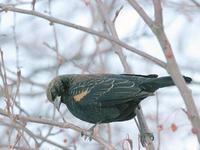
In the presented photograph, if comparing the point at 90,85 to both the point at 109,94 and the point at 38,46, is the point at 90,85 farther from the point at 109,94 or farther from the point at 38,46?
the point at 38,46

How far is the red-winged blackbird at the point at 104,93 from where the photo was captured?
144 inches

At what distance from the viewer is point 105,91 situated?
396 centimetres

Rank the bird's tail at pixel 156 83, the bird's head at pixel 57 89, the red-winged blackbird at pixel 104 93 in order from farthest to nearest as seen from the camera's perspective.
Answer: the bird's head at pixel 57 89
the red-winged blackbird at pixel 104 93
the bird's tail at pixel 156 83

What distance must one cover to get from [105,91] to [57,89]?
435mm

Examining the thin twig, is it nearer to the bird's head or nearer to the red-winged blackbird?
the red-winged blackbird

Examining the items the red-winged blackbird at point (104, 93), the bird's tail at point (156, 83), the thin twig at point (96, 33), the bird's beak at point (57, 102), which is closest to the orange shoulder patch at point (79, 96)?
the red-winged blackbird at point (104, 93)

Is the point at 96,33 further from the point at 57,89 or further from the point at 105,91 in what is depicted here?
the point at 57,89

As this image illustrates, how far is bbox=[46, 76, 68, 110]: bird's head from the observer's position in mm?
4121

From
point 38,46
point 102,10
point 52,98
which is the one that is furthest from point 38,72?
point 102,10

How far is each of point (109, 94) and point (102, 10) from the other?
852 millimetres

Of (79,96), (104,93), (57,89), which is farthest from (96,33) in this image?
(57,89)

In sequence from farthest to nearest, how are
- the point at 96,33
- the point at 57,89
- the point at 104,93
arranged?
1. the point at 57,89
2. the point at 104,93
3. the point at 96,33

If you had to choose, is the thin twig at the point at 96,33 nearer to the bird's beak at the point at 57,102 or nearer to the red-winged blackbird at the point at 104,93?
the red-winged blackbird at the point at 104,93

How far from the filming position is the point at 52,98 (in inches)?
163
